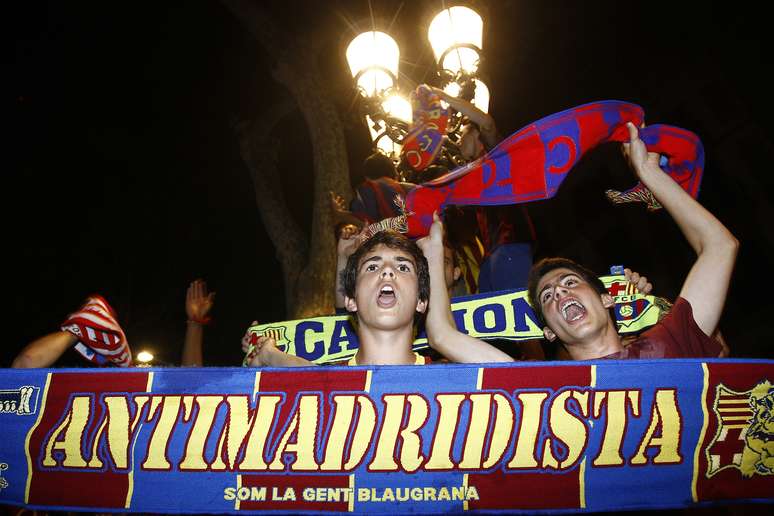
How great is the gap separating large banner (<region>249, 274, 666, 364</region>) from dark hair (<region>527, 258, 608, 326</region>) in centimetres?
45

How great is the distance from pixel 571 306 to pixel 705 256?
0.67 meters

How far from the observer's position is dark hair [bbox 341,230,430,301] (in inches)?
111

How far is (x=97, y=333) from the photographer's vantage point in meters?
3.12

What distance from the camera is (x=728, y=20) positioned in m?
9.16

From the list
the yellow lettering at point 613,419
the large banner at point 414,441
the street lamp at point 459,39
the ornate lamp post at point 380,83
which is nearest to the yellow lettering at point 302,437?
the large banner at point 414,441

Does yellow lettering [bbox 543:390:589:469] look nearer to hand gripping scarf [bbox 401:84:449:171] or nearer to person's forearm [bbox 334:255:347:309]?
person's forearm [bbox 334:255:347:309]

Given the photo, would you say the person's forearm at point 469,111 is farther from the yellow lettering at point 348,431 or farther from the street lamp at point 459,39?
the yellow lettering at point 348,431

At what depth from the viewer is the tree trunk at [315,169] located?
4.94 m

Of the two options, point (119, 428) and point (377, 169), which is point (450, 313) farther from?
point (377, 169)

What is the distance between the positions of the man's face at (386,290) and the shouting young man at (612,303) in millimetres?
152

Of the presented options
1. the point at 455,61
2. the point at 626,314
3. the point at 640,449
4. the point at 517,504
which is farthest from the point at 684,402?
the point at 455,61

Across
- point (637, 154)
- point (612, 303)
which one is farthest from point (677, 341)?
point (637, 154)

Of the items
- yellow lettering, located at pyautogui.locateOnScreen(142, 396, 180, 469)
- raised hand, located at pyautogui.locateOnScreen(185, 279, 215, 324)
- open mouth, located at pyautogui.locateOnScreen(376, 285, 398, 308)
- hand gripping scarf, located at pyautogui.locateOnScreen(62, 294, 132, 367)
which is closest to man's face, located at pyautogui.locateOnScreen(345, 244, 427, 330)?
open mouth, located at pyautogui.locateOnScreen(376, 285, 398, 308)

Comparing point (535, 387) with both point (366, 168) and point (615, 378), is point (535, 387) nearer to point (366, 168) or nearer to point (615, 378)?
point (615, 378)
